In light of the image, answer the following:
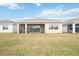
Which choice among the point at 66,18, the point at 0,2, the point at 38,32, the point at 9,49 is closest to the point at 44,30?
the point at 38,32

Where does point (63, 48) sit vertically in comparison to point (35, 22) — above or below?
below

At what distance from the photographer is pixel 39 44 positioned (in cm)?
423

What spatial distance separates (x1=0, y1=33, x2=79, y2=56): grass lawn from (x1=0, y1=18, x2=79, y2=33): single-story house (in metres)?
0.11

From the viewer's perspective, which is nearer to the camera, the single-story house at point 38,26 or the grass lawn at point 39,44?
the grass lawn at point 39,44

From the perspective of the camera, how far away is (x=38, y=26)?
4.32 metres

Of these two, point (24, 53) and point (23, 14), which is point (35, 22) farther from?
point (24, 53)

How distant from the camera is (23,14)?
170 inches

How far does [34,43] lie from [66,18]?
0.94m

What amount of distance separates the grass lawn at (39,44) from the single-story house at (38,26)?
0.11 m

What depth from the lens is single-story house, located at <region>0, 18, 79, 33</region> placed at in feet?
14.1

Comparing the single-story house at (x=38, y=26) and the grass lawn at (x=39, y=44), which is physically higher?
the single-story house at (x=38, y=26)

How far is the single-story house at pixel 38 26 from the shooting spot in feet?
14.1

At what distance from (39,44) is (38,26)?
16.8 inches

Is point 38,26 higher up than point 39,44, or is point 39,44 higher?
point 38,26
